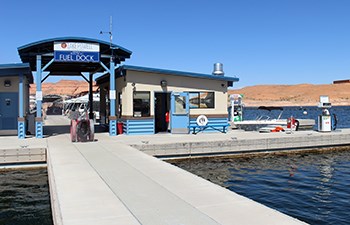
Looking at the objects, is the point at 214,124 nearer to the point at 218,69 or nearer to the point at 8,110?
the point at 218,69

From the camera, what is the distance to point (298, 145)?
16000 mm

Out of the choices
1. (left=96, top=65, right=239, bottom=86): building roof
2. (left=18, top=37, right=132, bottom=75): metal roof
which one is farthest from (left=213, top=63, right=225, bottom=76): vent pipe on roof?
(left=18, top=37, right=132, bottom=75): metal roof

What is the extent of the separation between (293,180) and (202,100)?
354 inches

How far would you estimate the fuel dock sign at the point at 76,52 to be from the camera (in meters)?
16.6

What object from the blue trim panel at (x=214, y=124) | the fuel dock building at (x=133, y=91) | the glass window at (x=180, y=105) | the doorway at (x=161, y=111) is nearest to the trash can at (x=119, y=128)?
the fuel dock building at (x=133, y=91)

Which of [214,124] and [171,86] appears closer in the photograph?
[171,86]

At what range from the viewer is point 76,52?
16812mm

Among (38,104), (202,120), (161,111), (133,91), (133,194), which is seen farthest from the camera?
(161,111)

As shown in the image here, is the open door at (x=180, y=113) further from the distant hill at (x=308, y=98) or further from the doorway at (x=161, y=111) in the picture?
the distant hill at (x=308, y=98)

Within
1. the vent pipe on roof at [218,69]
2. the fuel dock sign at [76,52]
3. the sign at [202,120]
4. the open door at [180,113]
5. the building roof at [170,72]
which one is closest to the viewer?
the fuel dock sign at [76,52]

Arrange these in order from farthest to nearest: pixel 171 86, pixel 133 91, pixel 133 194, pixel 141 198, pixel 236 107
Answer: pixel 236 107, pixel 171 86, pixel 133 91, pixel 133 194, pixel 141 198

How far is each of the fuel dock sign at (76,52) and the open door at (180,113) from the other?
414 centimetres

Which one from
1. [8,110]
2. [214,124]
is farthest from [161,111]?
[8,110]

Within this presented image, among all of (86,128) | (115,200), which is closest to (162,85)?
(86,128)
